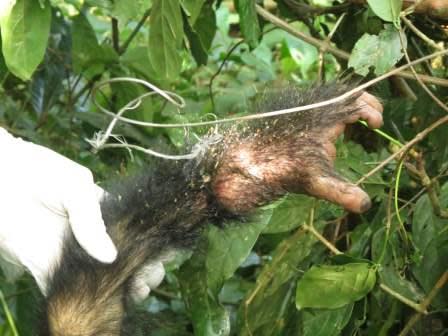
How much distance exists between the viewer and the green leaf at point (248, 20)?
1511 mm

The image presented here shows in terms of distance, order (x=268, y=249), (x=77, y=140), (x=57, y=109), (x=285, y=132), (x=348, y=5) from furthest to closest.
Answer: (x=57, y=109)
(x=77, y=140)
(x=268, y=249)
(x=348, y=5)
(x=285, y=132)

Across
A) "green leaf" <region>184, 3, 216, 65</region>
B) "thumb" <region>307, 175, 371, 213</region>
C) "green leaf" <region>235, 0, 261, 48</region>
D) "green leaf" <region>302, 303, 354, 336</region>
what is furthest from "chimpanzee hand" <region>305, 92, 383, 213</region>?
"green leaf" <region>184, 3, 216, 65</region>

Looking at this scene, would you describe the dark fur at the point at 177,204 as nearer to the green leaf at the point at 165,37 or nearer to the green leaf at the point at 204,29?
the green leaf at the point at 165,37

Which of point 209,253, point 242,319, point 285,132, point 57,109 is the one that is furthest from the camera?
point 57,109

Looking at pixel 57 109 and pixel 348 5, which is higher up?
pixel 348 5

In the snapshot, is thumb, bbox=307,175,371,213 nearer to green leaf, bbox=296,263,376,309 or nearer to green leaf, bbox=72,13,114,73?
green leaf, bbox=296,263,376,309

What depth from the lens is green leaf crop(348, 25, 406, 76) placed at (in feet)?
4.28

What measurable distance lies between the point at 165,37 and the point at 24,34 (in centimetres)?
22

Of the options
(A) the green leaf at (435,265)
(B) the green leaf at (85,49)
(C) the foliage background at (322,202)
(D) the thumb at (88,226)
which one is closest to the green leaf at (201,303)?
(C) the foliage background at (322,202)

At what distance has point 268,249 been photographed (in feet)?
6.40

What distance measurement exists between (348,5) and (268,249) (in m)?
0.60

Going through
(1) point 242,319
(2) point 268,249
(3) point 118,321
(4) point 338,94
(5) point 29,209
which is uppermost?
(4) point 338,94

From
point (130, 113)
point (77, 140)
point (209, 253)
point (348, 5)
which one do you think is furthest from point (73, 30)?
point (209, 253)

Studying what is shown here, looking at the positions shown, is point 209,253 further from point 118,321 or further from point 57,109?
point 57,109
